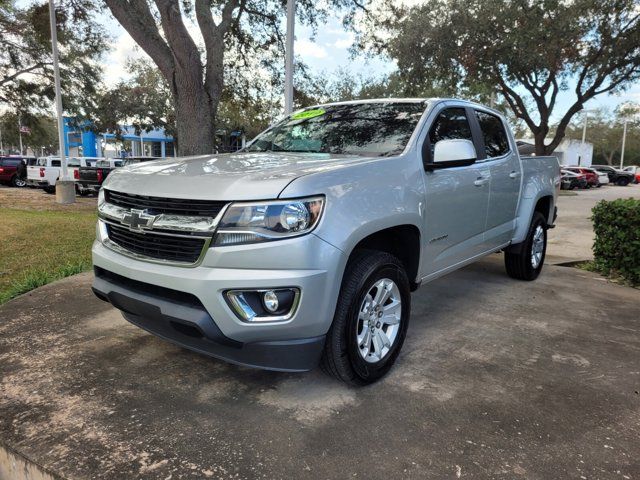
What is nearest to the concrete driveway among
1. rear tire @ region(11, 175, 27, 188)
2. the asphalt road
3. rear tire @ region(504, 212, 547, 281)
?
rear tire @ region(504, 212, 547, 281)

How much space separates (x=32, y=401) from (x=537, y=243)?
5.25 m

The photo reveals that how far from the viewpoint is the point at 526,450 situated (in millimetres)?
2441

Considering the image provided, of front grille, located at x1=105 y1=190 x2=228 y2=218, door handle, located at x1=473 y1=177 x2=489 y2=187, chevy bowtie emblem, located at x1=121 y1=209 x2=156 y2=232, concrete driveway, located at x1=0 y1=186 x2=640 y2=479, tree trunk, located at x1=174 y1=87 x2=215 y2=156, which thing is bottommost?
concrete driveway, located at x1=0 y1=186 x2=640 y2=479

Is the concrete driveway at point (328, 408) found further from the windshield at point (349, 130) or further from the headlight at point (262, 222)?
the windshield at point (349, 130)

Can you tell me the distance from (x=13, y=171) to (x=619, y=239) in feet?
81.3

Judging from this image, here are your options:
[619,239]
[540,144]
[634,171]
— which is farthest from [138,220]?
[634,171]

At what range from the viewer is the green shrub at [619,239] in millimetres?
5727

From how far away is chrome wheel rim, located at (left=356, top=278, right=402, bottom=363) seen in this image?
2.95 metres

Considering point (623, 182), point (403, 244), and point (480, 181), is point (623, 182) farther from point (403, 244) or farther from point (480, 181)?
point (403, 244)

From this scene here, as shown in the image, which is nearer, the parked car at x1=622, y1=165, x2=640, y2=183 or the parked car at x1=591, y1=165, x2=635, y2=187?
the parked car at x1=591, y1=165, x2=635, y2=187

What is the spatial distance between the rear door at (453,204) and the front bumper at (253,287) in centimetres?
121

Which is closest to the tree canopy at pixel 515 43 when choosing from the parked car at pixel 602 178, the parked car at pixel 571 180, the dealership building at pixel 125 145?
the parked car at pixel 571 180

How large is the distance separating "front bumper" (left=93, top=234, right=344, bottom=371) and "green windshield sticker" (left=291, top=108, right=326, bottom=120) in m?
2.13

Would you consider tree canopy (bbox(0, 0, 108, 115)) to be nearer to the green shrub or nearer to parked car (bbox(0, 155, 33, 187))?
parked car (bbox(0, 155, 33, 187))
